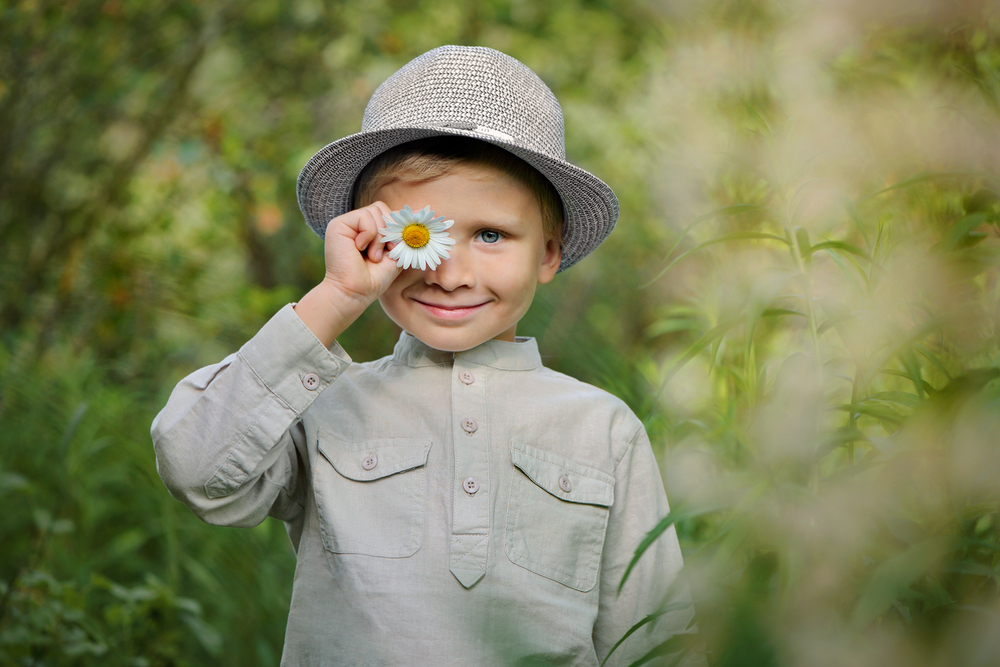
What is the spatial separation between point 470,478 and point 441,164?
1.56 feet

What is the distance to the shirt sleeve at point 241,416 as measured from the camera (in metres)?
1.16

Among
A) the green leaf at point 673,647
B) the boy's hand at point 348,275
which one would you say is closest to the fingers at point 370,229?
the boy's hand at point 348,275

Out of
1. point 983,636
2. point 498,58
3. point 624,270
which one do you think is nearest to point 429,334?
point 498,58

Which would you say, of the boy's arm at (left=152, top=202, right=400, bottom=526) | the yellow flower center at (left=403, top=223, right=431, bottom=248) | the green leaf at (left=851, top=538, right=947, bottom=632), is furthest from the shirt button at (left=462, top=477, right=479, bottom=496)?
the green leaf at (left=851, top=538, right=947, bottom=632)

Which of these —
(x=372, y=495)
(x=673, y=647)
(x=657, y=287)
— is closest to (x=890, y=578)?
(x=673, y=647)

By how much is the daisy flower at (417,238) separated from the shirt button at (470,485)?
1.04ft

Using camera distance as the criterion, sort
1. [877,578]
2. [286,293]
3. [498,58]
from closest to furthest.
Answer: [877,578] → [498,58] → [286,293]

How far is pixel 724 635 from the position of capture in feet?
1.49

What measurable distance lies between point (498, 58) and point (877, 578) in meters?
1.06

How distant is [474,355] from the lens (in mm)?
1384

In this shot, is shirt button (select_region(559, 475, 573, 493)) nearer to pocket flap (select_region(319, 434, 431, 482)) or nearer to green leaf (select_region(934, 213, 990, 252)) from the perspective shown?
pocket flap (select_region(319, 434, 431, 482))

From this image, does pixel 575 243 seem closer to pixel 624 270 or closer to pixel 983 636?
pixel 983 636

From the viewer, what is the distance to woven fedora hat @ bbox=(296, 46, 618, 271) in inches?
50.9

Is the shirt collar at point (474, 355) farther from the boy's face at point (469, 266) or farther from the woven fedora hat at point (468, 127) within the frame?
the woven fedora hat at point (468, 127)
